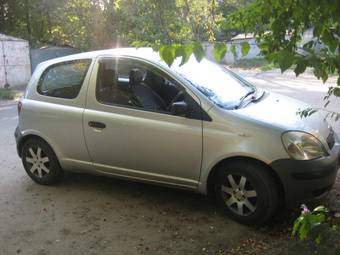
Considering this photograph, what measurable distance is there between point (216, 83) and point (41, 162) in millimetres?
2522

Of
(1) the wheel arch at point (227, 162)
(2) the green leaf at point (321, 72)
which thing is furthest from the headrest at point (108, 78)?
(2) the green leaf at point (321, 72)

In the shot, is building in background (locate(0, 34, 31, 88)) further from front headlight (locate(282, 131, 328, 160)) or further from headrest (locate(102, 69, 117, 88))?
front headlight (locate(282, 131, 328, 160))

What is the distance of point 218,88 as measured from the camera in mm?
4785

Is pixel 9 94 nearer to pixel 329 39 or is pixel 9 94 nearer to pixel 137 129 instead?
pixel 137 129

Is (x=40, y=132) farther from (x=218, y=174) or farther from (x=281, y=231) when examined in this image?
(x=281, y=231)

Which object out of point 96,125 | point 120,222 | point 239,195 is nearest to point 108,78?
point 96,125

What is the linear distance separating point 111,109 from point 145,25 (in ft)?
61.8

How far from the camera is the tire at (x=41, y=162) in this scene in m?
5.59

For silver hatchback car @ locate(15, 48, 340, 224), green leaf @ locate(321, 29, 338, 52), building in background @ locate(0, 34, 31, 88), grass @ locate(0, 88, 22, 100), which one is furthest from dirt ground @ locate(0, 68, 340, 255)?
building in background @ locate(0, 34, 31, 88)

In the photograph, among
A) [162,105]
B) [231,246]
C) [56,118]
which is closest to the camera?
[231,246]

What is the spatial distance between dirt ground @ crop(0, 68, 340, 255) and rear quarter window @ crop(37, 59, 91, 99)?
1.25 m

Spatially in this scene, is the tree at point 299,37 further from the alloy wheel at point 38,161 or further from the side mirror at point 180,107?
the alloy wheel at point 38,161

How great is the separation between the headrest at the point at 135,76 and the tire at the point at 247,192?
1.41 meters

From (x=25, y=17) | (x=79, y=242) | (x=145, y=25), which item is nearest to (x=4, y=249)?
(x=79, y=242)
